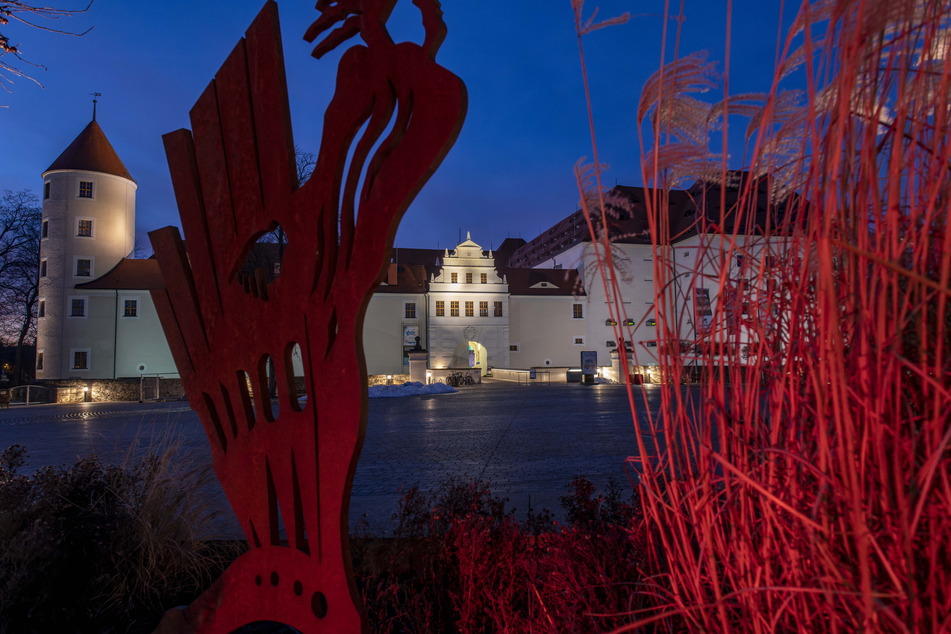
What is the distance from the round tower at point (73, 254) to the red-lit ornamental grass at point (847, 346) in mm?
31350

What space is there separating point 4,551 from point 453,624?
2190 mm

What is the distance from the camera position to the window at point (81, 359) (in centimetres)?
2659

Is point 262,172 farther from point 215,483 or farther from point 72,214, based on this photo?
point 72,214

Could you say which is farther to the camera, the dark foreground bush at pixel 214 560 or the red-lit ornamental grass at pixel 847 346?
the dark foreground bush at pixel 214 560

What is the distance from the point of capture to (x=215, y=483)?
5.62 m

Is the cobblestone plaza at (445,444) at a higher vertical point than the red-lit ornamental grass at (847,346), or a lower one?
lower

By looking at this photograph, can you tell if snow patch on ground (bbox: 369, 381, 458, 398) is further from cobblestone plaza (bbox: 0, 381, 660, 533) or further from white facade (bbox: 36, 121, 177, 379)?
white facade (bbox: 36, 121, 177, 379)

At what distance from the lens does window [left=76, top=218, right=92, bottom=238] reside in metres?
26.9

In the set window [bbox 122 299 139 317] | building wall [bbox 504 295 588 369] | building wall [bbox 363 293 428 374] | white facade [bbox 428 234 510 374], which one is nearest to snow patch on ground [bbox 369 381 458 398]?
building wall [bbox 363 293 428 374]

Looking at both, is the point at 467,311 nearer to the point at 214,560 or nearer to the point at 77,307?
the point at 77,307

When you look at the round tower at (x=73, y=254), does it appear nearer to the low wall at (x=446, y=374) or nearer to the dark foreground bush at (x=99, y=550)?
the low wall at (x=446, y=374)

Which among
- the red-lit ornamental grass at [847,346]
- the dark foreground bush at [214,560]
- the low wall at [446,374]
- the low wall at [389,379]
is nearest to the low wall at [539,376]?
the low wall at [446,374]

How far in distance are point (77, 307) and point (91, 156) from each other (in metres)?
7.15

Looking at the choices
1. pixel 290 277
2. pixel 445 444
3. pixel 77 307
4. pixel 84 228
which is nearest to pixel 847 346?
pixel 290 277
